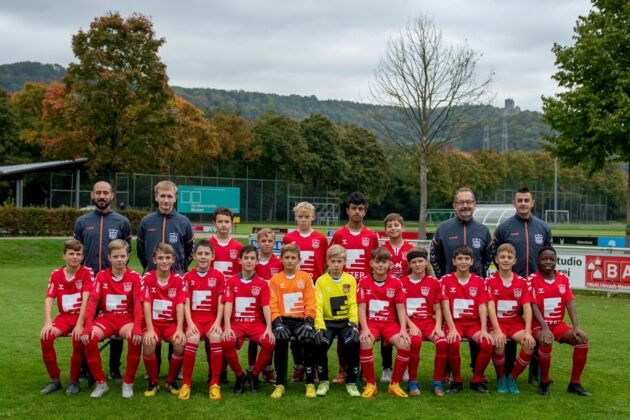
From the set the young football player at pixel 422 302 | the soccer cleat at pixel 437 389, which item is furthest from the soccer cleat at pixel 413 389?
the soccer cleat at pixel 437 389

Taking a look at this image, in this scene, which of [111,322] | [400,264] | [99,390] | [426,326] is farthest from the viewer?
[400,264]

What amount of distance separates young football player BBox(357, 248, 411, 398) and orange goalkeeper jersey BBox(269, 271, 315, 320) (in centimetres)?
49

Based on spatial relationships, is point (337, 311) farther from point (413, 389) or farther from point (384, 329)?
point (413, 389)

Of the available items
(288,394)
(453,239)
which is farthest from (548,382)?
(288,394)

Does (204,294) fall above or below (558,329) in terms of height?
above

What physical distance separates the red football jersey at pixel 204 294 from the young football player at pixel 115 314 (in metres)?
0.49

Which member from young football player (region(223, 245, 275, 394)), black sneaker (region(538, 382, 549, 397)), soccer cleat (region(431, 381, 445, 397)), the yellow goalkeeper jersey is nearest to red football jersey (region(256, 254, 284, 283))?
young football player (region(223, 245, 275, 394))

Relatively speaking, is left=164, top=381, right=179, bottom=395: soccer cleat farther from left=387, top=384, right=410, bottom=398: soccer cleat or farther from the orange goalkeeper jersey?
left=387, top=384, right=410, bottom=398: soccer cleat

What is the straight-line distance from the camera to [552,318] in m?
6.06

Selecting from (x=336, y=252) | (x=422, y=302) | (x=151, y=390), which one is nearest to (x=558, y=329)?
(x=422, y=302)

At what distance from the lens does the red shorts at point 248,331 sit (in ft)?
19.2

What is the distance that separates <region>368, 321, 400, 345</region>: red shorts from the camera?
5.91m

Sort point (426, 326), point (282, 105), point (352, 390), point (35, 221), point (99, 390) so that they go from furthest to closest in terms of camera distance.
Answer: point (282, 105)
point (35, 221)
point (426, 326)
point (352, 390)
point (99, 390)

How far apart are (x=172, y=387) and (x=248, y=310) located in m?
0.99
